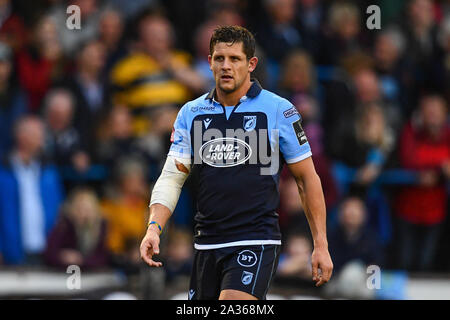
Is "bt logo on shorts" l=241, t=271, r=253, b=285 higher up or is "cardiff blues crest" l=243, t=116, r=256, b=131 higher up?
"cardiff blues crest" l=243, t=116, r=256, b=131

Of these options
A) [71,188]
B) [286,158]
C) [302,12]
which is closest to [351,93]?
[302,12]

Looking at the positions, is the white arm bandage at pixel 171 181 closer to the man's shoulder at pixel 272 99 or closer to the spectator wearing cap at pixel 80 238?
the man's shoulder at pixel 272 99

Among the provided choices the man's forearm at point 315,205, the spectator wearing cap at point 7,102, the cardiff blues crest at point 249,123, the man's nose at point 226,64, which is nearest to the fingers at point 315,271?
the man's forearm at point 315,205

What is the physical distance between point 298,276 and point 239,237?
3.97m

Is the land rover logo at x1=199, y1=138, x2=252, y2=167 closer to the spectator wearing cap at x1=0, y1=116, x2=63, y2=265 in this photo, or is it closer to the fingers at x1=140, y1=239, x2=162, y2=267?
the fingers at x1=140, y1=239, x2=162, y2=267

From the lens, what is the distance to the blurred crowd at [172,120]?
408 inches

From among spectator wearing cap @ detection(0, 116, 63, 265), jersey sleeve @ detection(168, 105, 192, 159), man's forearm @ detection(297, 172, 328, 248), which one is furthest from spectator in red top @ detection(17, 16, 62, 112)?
man's forearm @ detection(297, 172, 328, 248)

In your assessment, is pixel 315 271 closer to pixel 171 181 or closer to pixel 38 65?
pixel 171 181

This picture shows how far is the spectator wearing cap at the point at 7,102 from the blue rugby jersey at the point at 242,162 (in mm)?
5451

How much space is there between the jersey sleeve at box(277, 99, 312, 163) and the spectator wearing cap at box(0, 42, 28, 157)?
226 inches

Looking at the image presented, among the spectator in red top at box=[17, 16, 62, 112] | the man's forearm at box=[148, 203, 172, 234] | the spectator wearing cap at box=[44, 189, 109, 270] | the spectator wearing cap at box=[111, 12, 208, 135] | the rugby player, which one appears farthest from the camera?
the spectator in red top at box=[17, 16, 62, 112]

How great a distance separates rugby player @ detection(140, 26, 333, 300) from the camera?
5961 millimetres

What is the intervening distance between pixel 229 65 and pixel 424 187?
553 centimetres

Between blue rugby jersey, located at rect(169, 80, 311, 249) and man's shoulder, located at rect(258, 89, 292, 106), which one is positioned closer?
blue rugby jersey, located at rect(169, 80, 311, 249)
